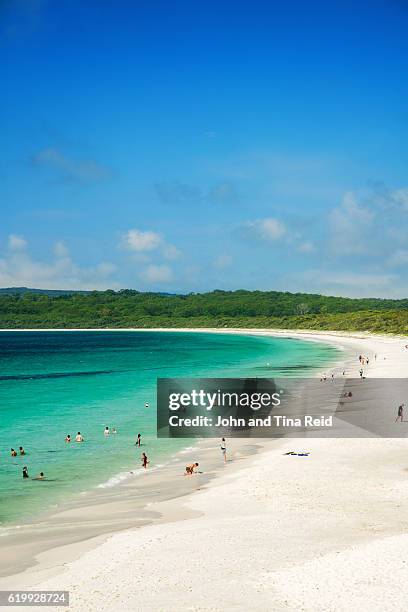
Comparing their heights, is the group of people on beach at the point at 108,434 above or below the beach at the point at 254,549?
below

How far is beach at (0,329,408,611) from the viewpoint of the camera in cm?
1326

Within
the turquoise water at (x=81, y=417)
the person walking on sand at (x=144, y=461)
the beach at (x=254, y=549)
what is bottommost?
the turquoise water at (x=81, y=417)

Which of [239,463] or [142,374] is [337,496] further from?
[142,374]

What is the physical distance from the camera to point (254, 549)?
15867 millimetres

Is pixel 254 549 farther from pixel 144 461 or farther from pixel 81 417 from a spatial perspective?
pixel 81 417

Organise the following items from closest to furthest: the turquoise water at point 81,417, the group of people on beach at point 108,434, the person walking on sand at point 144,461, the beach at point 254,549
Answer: the beach at point 254,549 < the turquoise water at point 81,417 < the group of people on beach at point 108,434 < the person walking on sand at point 144,461

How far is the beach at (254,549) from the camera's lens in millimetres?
13258

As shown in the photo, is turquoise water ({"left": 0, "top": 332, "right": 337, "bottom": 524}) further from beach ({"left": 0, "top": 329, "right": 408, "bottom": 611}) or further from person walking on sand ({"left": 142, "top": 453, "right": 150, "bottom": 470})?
beach ({"left": 0, "top": 329, "right": 408, "bottom": 611})

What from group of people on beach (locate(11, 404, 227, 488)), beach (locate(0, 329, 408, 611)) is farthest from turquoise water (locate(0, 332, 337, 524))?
beach (locate(0, 329, 408, 611))

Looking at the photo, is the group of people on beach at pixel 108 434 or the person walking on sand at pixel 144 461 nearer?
the group of people on beach at pixel 108 434

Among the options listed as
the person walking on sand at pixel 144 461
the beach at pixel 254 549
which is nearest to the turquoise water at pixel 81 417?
the person walking on sand at pixel 144 461

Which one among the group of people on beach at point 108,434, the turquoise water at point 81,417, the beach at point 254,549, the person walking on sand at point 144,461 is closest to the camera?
the beach at point 254,549

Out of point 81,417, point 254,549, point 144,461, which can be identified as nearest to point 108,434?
point 81,417

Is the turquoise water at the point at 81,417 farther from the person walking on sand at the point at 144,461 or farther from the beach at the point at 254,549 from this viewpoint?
the beach at the point at 254,549
